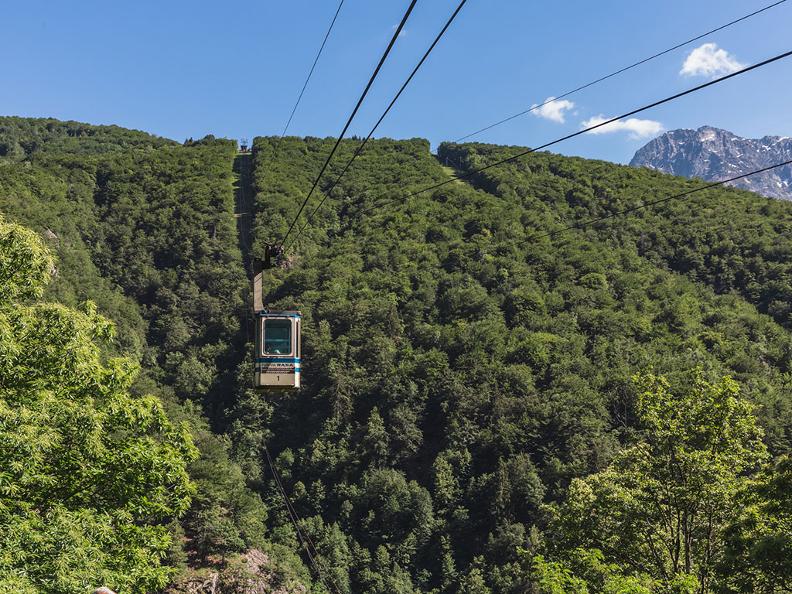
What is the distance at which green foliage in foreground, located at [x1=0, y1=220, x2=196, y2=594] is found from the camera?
8.95 m

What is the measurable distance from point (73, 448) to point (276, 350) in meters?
5.56

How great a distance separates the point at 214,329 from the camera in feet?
315

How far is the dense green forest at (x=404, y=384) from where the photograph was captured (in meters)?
10.5

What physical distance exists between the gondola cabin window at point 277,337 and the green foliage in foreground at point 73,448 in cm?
389

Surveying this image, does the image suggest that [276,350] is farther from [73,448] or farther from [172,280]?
[172,280]

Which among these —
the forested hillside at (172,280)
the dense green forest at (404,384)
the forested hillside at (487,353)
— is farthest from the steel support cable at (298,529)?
the forested hillside at (172,280)

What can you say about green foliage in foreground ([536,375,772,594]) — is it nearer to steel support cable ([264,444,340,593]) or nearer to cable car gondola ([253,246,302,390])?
cable car gondola ([253,246,302,390])

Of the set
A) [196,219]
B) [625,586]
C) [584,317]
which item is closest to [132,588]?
[625,586]

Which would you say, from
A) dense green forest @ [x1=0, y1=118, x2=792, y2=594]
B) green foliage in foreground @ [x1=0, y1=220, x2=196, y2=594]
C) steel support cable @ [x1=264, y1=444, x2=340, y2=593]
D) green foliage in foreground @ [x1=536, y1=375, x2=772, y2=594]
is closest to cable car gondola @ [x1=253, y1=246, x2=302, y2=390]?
dense green forest @ [x1=0, y1=118, x2=792, y2=594]

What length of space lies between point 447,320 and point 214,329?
110 feet

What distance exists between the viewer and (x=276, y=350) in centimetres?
1513

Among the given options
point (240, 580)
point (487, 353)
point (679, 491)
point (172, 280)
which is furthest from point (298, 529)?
point (679, 491)

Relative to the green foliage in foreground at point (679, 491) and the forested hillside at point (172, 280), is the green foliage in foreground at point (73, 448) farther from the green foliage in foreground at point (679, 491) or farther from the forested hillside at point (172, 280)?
the forested hillside at point (172, 280)

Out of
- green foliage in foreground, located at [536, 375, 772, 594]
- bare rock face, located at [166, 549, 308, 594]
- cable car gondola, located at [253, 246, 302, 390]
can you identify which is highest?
cable car gondola, located at [253, 246, 302, 390]
